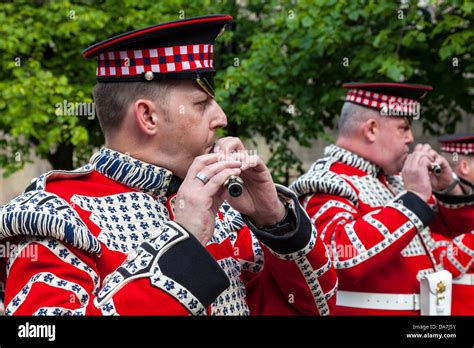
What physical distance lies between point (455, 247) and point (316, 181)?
3.73 feet

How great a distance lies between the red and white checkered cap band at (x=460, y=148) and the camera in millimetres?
5710

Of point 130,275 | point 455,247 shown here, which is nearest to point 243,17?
point 455,247

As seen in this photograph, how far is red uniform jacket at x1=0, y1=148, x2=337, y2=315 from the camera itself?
205cm

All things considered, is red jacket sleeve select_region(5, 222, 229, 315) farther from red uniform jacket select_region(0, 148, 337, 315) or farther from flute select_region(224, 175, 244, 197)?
flute select_region(224, 175, 244, 197)

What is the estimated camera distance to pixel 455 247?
4801mm

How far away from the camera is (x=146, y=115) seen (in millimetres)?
2451

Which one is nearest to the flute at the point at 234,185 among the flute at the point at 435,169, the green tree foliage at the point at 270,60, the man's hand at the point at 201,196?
the man's hand at the point at 201,196

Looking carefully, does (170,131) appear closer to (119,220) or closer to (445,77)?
(119,220)

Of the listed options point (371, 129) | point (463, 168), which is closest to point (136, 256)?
point (371, 129)

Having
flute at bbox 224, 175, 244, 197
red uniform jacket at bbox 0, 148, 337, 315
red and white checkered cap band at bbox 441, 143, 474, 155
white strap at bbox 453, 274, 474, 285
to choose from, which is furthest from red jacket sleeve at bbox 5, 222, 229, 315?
red and white checkered cap band at bbox 441, 143, 474, 155

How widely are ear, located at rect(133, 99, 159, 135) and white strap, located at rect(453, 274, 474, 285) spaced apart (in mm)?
2914

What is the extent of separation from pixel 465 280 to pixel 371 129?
3.66 ft

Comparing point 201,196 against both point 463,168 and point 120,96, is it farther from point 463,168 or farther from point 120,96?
point 463,168

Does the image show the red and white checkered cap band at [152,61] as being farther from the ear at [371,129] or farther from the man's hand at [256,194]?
the ear at [371,129]
